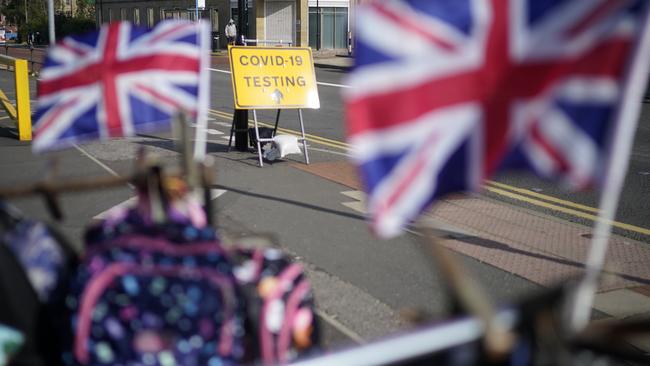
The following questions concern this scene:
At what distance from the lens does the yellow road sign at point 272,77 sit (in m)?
9.87

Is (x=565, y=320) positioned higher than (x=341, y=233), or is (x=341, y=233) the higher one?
(x=565, y=320)

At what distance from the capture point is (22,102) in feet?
36.9

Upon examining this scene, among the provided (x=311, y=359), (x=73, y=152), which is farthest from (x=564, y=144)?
(x=73, y=152)

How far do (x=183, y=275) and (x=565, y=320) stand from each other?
1005 millimetres

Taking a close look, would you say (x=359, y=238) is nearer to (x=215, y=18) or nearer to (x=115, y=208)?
(x=115, y=208)

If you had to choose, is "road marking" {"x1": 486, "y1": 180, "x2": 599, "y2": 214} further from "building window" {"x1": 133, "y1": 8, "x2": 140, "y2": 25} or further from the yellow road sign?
"building window" {"x1": 133, "y1": 8, "x2": 140, "y2": 25}

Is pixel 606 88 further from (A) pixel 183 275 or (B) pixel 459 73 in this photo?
(A) pixel 183 275

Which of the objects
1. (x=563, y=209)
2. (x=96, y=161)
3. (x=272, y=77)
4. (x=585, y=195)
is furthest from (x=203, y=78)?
(x=272, y=77)

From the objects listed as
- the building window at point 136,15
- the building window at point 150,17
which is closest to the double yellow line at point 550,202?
the building window at point 150,17

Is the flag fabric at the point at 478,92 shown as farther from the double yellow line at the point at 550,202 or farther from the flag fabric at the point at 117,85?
the double yellow line at the point at 550,202

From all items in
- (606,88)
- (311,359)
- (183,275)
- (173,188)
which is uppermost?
(606,88)

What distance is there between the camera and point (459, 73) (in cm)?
192

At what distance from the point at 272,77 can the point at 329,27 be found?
33262 millimetres

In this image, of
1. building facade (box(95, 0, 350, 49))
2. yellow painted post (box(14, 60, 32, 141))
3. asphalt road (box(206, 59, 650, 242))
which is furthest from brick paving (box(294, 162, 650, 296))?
building facade (box(95, 0, 350, 49))
